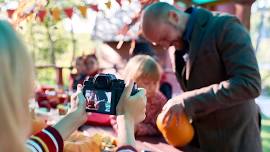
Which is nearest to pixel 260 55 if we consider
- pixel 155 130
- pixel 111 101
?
pixel 155 130

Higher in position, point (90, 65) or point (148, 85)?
point (148, 85)

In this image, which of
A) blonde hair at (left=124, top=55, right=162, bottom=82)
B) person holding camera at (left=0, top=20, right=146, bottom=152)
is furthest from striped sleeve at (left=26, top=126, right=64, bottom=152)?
blonde hair at (left=124, top=55, right=162, bottom=82)

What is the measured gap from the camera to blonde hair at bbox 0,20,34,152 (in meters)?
0.99

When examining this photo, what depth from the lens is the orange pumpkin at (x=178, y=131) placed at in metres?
2.38

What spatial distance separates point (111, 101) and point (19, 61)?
0.48 meters

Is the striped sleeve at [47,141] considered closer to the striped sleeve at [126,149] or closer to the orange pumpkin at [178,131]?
the striped sleeve at [126,149]

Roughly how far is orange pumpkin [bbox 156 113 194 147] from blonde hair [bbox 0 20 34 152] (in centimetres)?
139

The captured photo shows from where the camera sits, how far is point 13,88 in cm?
100

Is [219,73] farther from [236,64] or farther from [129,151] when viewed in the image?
[129,151]

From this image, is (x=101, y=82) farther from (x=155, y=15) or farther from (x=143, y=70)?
(x=143, y=70)

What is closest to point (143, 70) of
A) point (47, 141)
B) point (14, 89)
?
point (47, 141)

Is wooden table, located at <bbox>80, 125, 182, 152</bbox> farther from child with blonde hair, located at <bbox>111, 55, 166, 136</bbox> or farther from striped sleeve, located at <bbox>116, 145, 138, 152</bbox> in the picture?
striped sleeve, located at <bbox>116, 145, 138, 152</bbox>

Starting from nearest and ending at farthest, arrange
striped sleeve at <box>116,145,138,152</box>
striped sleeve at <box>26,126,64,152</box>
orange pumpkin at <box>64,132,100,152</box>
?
1. striped sleeve at <box>116,145,138,152</box>
2. striped sleeve at <box>26,126,64,152</box>
3. orange pumpkin at <box>64,132,100,152</box>

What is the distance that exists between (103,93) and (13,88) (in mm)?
532
